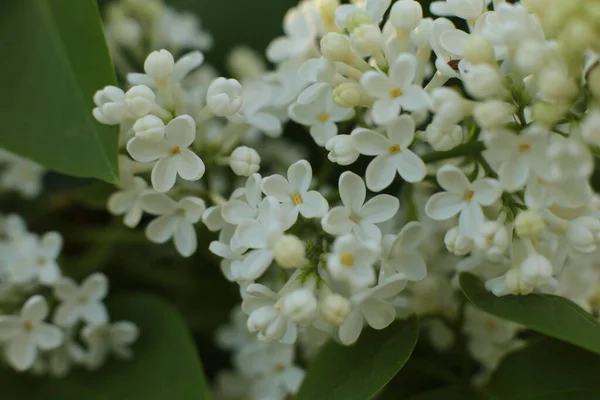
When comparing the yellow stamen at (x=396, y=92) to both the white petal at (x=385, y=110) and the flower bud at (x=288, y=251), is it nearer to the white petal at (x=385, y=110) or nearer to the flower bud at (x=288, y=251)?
the white petal at (x=385, y=110)

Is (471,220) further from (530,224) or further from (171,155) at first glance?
(171,155)

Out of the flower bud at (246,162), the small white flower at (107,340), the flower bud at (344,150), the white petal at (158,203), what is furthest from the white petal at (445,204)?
the small white flower at (107,340)

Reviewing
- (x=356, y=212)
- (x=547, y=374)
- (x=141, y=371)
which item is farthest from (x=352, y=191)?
(x=141, y=371)

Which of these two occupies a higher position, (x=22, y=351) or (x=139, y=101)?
(x=139, y=101)

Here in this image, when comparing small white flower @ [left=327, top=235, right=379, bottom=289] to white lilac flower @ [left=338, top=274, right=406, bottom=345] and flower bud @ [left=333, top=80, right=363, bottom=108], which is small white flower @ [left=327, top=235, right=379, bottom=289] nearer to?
white lilac flower @ [left=338, top=274, right=406, bottom=345]

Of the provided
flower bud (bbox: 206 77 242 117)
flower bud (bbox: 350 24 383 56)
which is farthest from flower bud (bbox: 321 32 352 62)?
flower bud (bbox: 206 77 242 117)

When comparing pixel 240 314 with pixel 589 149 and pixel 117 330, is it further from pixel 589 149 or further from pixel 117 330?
pixel 589 149

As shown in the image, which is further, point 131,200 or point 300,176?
point 131,200
